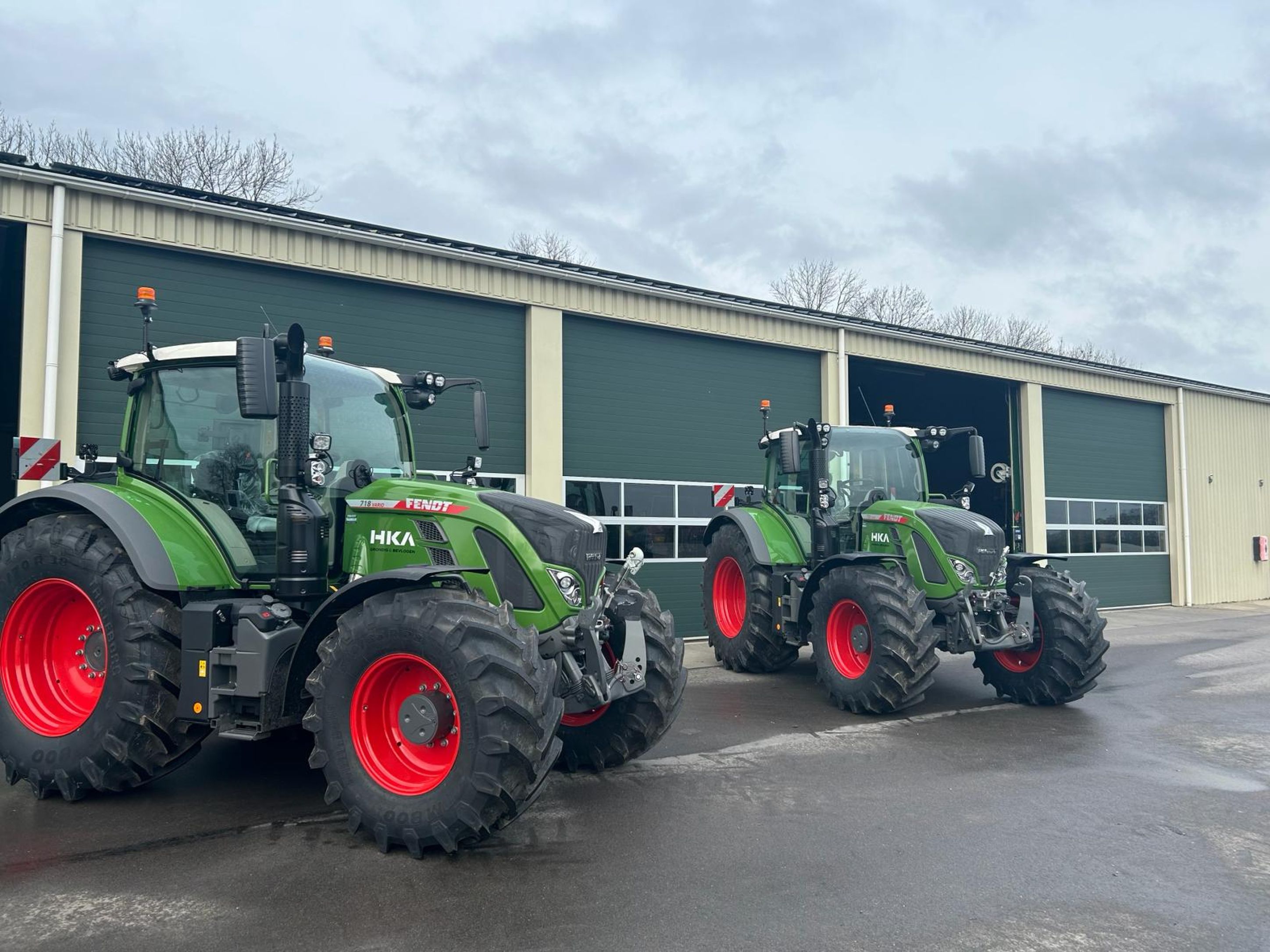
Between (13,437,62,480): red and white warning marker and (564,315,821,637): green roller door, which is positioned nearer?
(13,437,62,480): red and white warning marker

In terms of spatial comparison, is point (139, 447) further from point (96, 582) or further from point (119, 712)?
point (119, 712)

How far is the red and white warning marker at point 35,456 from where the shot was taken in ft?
26.0

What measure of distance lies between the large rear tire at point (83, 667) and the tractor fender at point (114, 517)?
116 millimetres

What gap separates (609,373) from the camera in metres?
12.9

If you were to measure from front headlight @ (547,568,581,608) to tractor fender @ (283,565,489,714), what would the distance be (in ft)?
1.14

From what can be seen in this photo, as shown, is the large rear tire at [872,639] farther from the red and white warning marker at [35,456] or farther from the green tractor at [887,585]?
the red and white warning marker at [35,456]

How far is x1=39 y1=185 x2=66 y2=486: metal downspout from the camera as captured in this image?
857 centimetres

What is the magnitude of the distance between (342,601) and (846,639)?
16.9 ft

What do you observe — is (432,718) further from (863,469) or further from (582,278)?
(582,278)

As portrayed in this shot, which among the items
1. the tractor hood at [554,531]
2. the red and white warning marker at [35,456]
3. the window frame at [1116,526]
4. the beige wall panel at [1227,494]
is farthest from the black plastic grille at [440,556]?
the beige wall panel at [1227,494]

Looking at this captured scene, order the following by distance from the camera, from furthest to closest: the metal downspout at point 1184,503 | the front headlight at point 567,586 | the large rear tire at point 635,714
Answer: the metal downspout at point 1184,503 < the large rear tire at point 635,714 < the front headlight at point 567,586

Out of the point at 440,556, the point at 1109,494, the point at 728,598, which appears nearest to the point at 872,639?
the point at 728,598

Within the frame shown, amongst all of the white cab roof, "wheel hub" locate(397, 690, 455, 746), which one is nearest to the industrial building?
the white cab roof

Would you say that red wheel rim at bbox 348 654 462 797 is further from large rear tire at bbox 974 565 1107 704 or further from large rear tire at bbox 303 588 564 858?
large rear tire at bbox 974 565 1107 704
